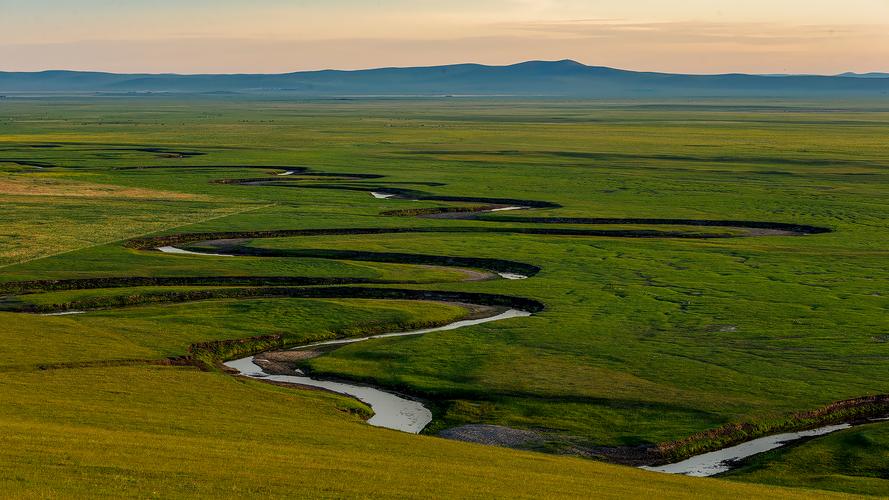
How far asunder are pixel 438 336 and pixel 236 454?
82.1ft

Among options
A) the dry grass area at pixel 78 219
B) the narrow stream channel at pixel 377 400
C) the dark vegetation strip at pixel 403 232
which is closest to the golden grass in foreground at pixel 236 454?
the narrow stream channel at pixel 377 400

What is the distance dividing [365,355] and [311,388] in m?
5.60

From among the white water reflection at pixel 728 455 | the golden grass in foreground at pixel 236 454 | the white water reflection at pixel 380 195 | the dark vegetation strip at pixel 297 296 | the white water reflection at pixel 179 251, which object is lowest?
the white water reflection at pixel 380 195

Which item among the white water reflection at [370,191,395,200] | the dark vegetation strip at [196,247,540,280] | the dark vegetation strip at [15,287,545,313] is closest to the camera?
the dark vegetation strip at [15,287,545,313]

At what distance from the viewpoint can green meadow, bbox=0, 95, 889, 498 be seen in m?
30.3

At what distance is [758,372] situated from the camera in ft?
155

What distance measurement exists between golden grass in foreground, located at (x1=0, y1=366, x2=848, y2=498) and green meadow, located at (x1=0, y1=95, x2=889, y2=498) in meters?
0.12

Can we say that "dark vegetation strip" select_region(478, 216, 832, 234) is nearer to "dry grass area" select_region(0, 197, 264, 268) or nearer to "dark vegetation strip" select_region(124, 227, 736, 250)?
"dark vegetation strip" select_region(124, 227, 736, 250)

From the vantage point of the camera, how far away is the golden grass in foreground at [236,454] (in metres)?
25.7

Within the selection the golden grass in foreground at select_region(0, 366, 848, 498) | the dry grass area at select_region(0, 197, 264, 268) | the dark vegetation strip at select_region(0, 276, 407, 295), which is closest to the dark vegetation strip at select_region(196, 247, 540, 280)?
the dark vegetation strip at select_region(0, 276, 407, 295)

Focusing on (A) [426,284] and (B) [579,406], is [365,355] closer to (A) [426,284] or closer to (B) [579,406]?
(B) [579,406]

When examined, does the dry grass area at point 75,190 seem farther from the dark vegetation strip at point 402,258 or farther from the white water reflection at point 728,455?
the white water reflection at point 728,455

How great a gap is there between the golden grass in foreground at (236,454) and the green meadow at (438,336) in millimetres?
124

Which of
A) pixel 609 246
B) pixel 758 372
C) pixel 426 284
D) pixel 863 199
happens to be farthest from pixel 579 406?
pixel 863 199
